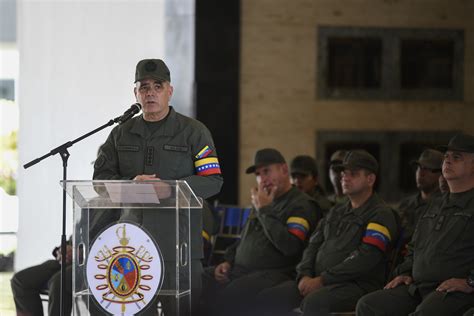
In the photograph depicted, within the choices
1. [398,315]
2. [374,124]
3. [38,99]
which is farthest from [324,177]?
[398,315]

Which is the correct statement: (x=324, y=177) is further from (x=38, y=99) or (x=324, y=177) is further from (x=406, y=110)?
(x=38, y=99)

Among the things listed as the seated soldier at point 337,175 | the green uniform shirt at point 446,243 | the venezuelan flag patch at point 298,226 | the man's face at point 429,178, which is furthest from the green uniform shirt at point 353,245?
the man's face at point 429,178

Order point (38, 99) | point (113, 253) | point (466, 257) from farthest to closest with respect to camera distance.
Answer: point (38, 99)
point (466, 257)
point (113, 253)

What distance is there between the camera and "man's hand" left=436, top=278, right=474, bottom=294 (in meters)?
4.10

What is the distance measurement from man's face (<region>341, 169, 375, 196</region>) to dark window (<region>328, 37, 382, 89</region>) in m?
3.67

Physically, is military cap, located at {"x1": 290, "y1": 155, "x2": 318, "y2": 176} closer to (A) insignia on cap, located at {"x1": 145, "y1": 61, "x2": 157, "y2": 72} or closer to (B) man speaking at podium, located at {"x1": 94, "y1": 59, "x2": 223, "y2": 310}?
(B) man speaking at podium, located at {"x1": 94, "y1": 59, "x2": 223, "y2": 310}

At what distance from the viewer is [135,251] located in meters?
3.43

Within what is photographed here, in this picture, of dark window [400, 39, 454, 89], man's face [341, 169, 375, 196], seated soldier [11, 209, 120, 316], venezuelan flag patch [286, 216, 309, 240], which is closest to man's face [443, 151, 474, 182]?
man's face [341, 169, 375, 196]

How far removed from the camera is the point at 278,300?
4.95 metres

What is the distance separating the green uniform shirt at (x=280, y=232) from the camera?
5156 mm

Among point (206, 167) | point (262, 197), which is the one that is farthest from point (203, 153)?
point (262, 197)

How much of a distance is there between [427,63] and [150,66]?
17.1 ft

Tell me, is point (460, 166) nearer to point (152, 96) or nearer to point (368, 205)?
point (368, 205)

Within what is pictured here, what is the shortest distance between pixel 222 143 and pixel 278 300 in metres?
3.52
